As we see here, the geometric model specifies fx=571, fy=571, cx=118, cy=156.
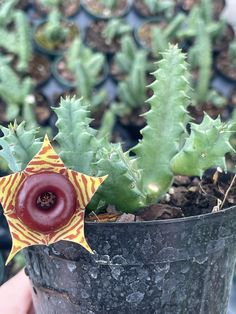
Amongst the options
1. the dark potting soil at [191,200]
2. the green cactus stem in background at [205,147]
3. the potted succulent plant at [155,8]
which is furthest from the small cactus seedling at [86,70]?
the green cactus stem in background at [205,147]

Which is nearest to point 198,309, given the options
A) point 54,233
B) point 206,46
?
point 54,233

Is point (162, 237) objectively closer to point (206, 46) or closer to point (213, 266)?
point (213, 266)

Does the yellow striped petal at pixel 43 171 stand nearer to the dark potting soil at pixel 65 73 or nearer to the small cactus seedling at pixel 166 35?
the small cactus seedling at pixel 166 35

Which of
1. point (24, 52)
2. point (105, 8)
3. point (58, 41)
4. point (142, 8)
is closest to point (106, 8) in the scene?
point (105, 8)

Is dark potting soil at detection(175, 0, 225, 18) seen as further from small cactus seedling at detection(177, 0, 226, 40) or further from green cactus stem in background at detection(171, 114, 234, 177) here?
green cactus stem in background at detection(171, 114, 234, 177)

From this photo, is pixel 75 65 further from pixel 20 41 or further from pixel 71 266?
pixel 71 266
